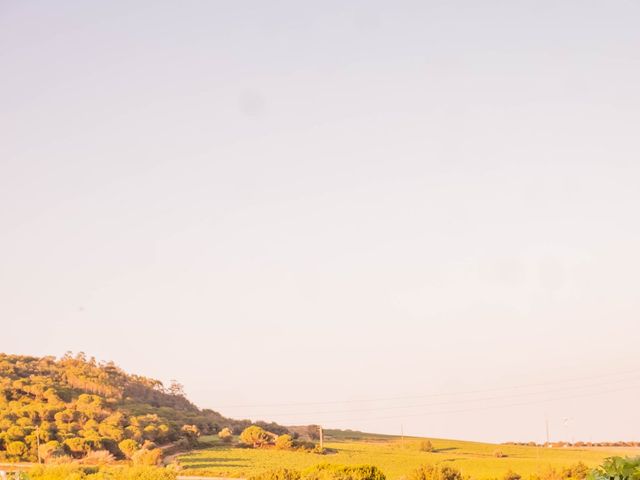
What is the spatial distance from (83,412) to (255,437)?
42.8ft

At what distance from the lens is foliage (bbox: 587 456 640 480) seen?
7.79 meters

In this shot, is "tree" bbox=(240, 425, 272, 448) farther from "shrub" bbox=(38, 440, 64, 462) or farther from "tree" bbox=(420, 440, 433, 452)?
"tree" bbox=(420, 440, 433, 452)

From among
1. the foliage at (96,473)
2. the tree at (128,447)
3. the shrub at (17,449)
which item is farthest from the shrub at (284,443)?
the foliage at (96,473)

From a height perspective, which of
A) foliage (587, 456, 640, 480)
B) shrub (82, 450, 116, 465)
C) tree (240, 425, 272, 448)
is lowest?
shrub (82, 450, 116, 465)

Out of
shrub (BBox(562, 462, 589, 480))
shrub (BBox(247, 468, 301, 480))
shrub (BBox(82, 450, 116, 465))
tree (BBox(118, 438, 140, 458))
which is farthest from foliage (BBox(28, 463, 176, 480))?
shrub (BBox(562, 462, 589, 480))

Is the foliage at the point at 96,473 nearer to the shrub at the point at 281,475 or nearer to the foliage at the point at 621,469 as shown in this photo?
the shrub at the point at 281,475

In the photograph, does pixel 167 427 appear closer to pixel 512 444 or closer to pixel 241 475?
pixel 241 475

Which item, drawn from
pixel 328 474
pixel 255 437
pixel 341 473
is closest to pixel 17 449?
pixel 255 437

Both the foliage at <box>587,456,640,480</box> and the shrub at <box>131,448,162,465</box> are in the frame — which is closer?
the foliage at <box>587,456,640,480</box>

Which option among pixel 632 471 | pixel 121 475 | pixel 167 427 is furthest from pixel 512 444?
pixel 632 471

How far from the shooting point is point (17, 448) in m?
48.0

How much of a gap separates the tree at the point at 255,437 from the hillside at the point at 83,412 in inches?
143

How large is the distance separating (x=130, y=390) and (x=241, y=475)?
51.8m

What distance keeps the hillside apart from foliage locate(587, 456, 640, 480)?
144 feet
